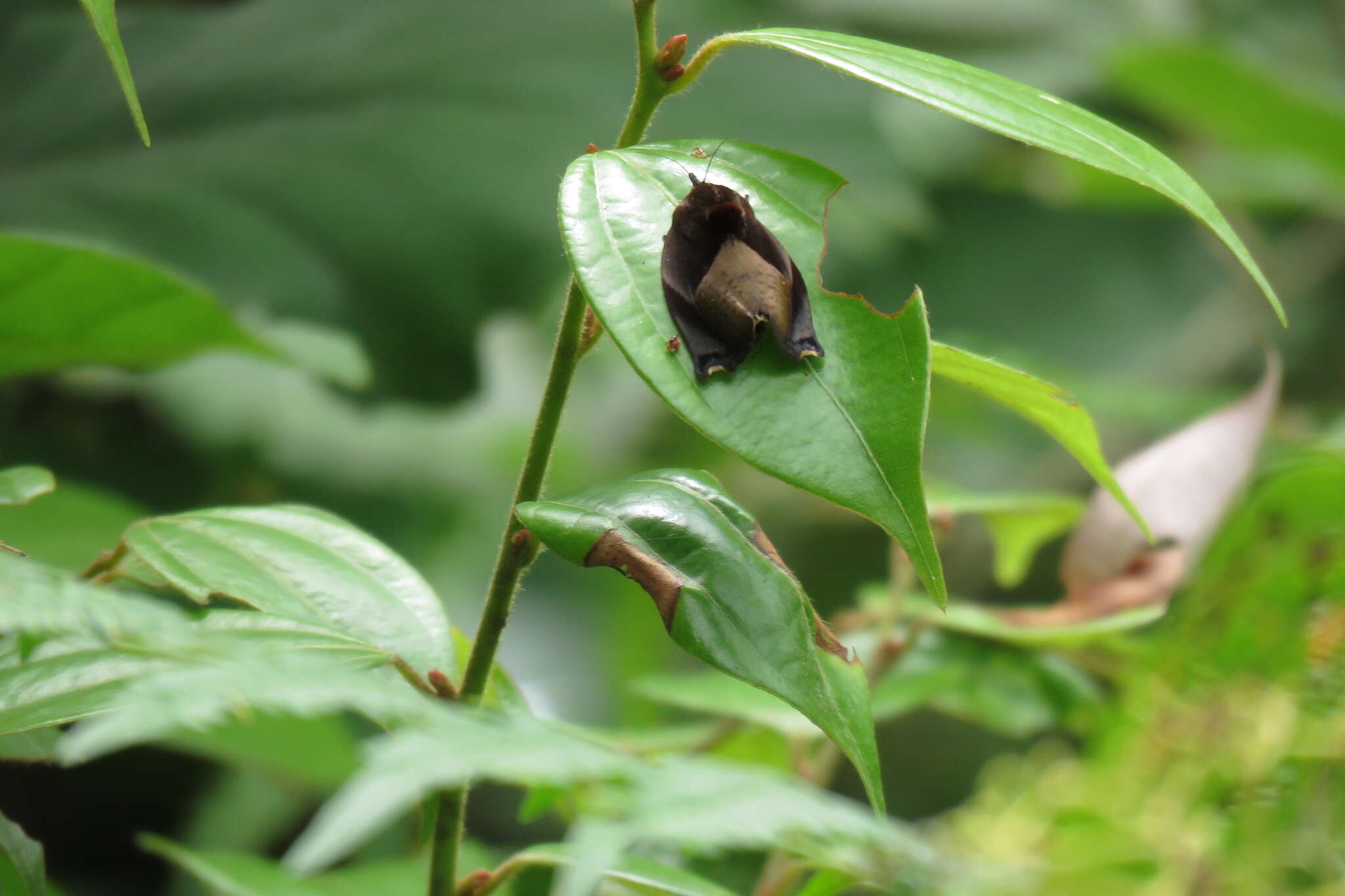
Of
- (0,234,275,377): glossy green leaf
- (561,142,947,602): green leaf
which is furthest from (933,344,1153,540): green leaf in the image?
(0,234,275,377): glossy green leaf

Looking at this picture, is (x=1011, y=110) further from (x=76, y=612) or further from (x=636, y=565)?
(x=76, y=612)

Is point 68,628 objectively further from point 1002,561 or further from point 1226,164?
point 1226,164

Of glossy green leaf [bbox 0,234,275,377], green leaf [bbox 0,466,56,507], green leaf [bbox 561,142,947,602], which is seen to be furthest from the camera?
glossy green leaf [bbox 0,234,275,377]

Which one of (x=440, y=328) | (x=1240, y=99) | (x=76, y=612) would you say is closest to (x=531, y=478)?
(x=76, y=612)

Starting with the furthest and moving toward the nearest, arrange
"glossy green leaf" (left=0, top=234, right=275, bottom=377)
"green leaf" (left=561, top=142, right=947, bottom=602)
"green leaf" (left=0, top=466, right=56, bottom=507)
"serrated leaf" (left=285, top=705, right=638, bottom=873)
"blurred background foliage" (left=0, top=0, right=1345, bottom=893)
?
1. "blurred background foliage" (left=0, top=0, right=1345, bottom=893)
2. "glossy green leaf" (left=0, top=234, right=275, bottom=377)
3. "green leaf" (left=0, top=466, right=56, bottom=507)
4. "green leaf" (left=561, top=142, right=947, bottom=602)
5. "serrated leaf" (left=285, top=705, right=638, bottom=873)

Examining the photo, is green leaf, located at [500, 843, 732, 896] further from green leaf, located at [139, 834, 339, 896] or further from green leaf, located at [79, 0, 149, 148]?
green leaf, located at [79, 0, 149, 148]

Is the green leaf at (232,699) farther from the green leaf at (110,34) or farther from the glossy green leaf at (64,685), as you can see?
the green leaf at (110,34)
